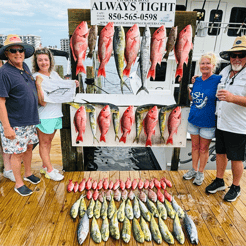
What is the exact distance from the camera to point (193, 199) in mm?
2785

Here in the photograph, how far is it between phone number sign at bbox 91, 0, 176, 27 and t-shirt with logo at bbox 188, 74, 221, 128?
996mm

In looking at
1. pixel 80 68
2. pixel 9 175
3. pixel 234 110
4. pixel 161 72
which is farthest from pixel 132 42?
pixel 161 72

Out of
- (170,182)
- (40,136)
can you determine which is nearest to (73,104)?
(40,136)

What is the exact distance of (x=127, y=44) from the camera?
2.49m

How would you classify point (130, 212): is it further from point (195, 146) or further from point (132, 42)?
point (132, 42)

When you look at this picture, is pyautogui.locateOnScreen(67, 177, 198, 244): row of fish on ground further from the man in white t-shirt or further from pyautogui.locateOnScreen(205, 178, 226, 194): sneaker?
the man in white t-shirt

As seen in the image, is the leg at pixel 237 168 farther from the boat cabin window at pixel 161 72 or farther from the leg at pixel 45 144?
the boat cabin window at pixel 161 72

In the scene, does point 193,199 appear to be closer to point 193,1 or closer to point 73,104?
point 73,104

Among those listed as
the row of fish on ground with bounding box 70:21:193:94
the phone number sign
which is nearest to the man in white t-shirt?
the row of fish on ground with bounding box 70:21:193:94

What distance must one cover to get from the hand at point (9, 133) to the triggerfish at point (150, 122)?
179 centimetres

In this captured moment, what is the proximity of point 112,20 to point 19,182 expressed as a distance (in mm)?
2633

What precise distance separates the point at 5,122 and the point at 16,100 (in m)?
0.30

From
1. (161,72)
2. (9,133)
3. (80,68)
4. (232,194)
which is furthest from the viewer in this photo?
(161,72)

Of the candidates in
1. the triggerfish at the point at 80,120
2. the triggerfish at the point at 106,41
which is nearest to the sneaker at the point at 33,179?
the triggerfish at the point at 80,120
